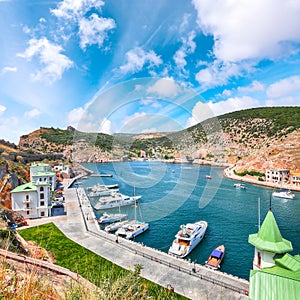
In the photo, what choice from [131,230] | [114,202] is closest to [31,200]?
[131,230]

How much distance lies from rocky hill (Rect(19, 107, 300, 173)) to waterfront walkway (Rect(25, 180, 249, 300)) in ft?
197

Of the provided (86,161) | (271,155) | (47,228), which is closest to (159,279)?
(47,228)

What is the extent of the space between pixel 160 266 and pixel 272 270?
670 cm

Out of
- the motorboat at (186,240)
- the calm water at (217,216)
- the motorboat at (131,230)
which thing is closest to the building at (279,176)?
the calm water at (217,216)

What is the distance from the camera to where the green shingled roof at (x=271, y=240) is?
9906 millimetres

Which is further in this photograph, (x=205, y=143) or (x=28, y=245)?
(x=205, y=143)

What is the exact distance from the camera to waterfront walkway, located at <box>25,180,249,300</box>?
11664mm

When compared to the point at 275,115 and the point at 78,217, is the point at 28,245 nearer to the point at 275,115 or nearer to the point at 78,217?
the point at 78,217

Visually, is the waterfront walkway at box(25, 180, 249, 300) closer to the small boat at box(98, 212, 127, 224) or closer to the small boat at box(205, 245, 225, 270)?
the small boat at box(205, 245, 225, 270)

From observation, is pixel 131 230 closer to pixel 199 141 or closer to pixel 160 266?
pixel 160 266

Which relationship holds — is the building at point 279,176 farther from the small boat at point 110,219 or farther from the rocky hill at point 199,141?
the small boat at point 110,219

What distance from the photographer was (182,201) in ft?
119

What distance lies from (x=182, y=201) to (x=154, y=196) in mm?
5945

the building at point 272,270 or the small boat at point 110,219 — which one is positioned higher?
the building at point 272,270
